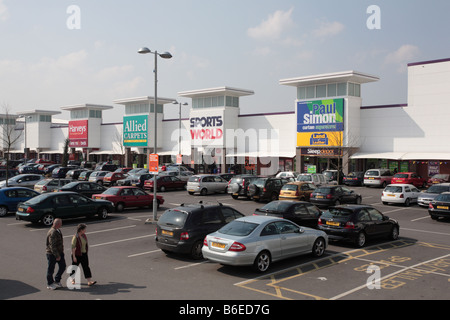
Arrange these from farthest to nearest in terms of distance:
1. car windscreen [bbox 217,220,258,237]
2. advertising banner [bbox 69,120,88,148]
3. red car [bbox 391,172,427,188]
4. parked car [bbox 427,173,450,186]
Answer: advertising banner [bbox 69,120,88,148] < red car [bbox 391,172,427,188] < parked car [bbox 427,173,450,186] < car windscreen [bbox 217,220,258,237]

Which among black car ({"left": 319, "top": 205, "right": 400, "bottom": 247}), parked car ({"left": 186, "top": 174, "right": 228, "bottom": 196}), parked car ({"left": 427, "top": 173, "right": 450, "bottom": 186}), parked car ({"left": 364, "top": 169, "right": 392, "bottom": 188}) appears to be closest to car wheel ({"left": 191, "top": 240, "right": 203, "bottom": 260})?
black car ({"left": 319, "top": 205, "right": 400, "bottom": 247})

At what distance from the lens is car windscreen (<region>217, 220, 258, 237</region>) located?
11.4m

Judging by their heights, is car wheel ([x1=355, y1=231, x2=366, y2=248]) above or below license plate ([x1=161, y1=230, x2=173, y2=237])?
below

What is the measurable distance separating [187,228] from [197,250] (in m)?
0.76

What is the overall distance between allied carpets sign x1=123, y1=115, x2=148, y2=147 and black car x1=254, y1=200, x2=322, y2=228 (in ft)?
148

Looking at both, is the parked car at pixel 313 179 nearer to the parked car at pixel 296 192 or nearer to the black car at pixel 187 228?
the parked car at pixel 296 192

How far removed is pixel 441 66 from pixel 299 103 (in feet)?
44.0

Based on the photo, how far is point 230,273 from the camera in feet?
37.1

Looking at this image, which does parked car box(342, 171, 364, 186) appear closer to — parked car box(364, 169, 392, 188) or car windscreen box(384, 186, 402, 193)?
parked car box(364, 169, 392, 188)

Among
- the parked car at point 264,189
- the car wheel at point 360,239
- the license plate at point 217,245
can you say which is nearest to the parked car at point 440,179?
the parked car at point 264,189

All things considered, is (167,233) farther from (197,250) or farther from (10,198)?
(10,198)

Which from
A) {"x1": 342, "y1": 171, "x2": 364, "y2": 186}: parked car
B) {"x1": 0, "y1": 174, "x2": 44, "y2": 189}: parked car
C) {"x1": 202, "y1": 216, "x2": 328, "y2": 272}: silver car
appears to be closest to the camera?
{"x1": 202, "y1": 216, "x2": 328, "y2": 272}: silver car

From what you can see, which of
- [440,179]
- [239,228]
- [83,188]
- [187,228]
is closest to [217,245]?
[239,228]
